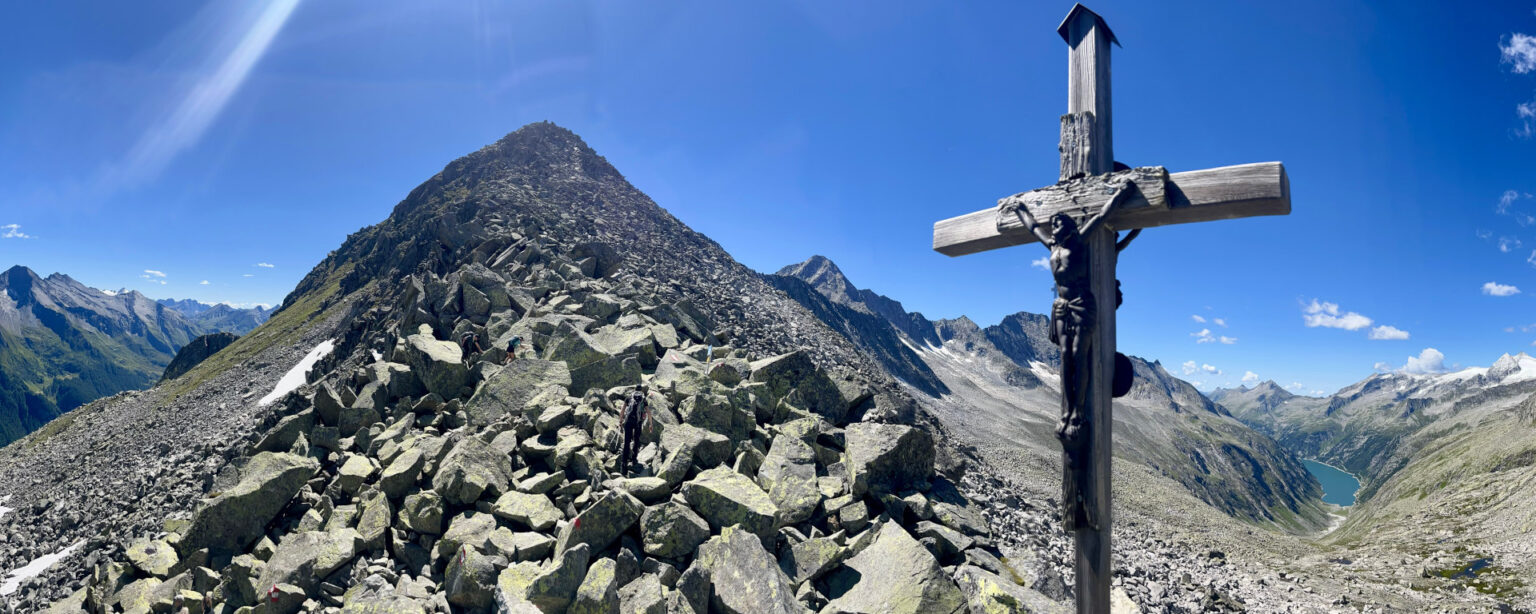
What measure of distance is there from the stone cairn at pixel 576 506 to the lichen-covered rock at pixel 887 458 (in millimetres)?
45

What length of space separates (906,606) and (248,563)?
533 inches

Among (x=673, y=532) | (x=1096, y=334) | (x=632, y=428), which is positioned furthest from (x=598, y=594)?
(x=1096, y=334)

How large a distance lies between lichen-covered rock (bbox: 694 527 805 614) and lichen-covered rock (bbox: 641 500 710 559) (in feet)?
0.89

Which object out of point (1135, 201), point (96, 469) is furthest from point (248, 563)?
point (96, 469)

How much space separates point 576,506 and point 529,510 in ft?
3.06

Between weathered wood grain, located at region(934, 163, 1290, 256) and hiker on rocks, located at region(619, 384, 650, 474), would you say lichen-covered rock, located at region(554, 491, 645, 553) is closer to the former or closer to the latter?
hiker on rocks, located at region(619, 384, 650, 474)

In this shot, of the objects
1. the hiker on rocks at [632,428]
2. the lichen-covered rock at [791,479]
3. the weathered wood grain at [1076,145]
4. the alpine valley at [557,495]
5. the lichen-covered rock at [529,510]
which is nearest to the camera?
the weathered wood grain at [1076,145]

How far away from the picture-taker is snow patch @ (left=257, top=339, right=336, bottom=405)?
125 ft

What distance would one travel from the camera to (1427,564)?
6644 centimetres

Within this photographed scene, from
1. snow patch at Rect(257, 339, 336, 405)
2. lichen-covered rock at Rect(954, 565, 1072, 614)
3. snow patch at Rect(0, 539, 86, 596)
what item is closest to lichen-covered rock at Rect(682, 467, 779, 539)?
lichen-covered rock at Rect(954, 565, 1072, 614)

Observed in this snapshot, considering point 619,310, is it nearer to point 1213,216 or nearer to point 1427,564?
point 1213,216

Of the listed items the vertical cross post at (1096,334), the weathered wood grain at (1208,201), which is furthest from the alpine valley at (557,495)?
the weathered wood grain at (1208,201)

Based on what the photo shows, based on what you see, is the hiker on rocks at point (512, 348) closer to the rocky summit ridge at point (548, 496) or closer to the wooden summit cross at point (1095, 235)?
the rocky summit ridge at point (548, 496)

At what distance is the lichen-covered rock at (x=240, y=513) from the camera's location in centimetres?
1350
